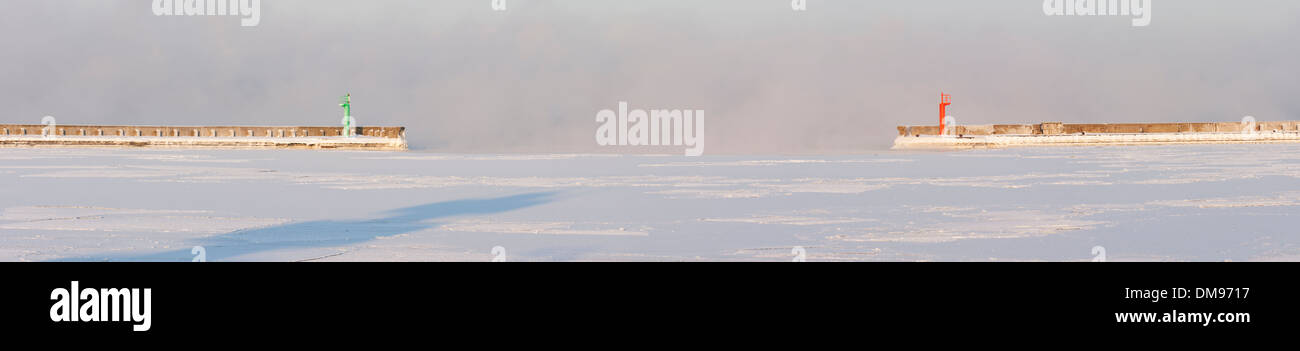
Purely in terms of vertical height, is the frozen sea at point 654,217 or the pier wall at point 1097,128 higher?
the pier wall at point 1097,128

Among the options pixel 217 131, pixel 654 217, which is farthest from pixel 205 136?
pixel 654 217

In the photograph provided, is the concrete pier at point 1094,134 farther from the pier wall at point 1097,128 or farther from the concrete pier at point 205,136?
the concrete pier at point 205,136

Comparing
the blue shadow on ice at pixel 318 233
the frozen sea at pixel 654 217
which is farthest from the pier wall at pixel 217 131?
the blue shadow on ice at pixel 318 233

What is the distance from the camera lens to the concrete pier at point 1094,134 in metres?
41.1

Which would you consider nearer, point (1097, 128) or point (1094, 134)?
point (1094, 134)

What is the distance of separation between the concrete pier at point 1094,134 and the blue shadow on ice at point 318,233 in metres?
31.1

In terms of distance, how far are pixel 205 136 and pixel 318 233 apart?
130 ft

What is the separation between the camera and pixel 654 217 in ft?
33.0

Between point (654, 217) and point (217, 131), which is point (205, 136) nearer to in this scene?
point (217, 131)

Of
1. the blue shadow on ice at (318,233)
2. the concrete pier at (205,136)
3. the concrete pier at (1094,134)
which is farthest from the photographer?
the concrete pier at (1094,134)

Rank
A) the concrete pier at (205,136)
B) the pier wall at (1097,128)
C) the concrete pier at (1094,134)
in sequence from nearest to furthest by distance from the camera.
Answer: the concrete pier at (205,136), the concrete pier at (1094,134), the pier wall at (1097,128)
